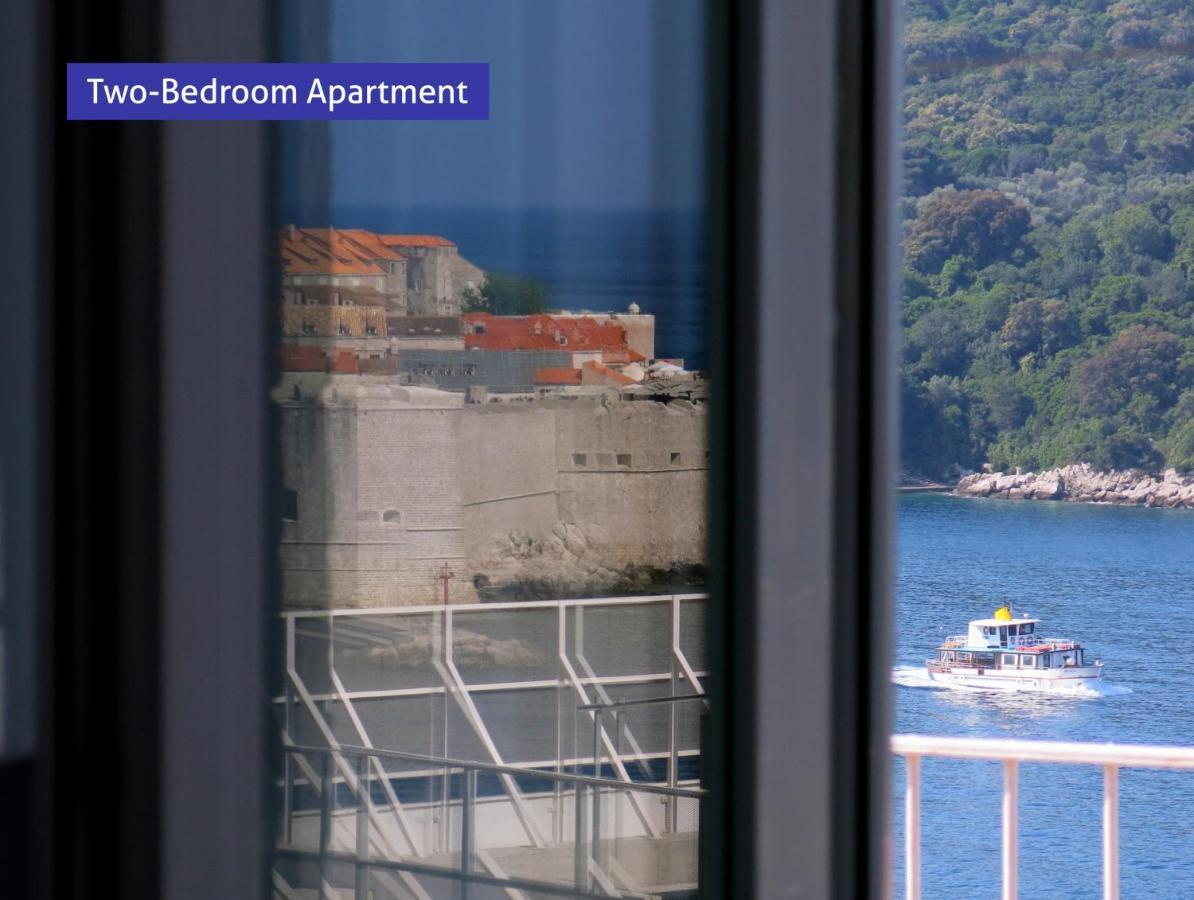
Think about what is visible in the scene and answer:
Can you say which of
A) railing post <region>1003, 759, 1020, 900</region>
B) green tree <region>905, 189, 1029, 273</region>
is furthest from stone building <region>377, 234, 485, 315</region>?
green tree <region>905, 189, 1029, 273</region>

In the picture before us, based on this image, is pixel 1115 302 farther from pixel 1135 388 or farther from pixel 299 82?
pixel 299 82

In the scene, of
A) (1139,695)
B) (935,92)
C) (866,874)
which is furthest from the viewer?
(1139,695)

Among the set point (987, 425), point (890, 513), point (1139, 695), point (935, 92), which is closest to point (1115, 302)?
point (987, 425)

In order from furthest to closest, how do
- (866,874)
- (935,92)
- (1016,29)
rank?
(935,92) < (1016,29) < (866,874)

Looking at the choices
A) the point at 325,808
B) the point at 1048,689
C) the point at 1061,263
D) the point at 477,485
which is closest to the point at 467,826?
the point at 325,808

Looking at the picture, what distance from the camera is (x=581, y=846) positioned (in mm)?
979

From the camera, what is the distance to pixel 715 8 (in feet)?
3.08

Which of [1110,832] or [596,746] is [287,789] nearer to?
[596,746]

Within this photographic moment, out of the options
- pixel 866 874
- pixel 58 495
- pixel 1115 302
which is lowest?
pixel 866 874

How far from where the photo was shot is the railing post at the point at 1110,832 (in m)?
1.82

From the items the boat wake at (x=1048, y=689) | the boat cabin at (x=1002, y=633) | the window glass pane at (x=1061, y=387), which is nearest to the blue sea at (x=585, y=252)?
the window glass pane at (x=1061, y=387)

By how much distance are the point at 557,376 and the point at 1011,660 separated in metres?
10.7

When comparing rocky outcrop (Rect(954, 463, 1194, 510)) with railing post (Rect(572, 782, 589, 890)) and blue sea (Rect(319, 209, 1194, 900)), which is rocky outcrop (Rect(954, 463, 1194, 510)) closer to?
blue sea (Rect(319, 209, 1194, 900))

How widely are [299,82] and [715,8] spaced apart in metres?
0.34
